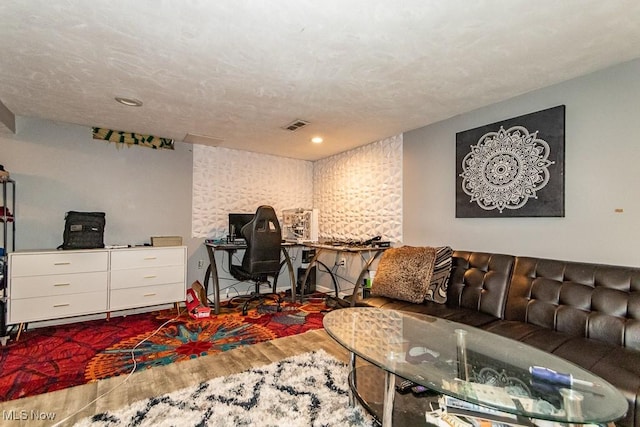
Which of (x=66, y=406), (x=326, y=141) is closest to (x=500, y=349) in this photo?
(x=66, y=406)

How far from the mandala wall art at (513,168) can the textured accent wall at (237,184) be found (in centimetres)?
274

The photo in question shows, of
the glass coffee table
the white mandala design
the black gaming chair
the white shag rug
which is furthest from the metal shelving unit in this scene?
the white mandala design

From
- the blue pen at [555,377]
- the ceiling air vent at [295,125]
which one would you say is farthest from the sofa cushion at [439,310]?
the ceiling air vent at [295,125]

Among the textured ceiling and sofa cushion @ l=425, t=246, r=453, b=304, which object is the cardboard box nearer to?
the textured ceiling

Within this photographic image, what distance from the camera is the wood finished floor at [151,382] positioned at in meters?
1.67

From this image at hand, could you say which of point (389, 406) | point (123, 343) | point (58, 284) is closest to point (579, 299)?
point (389, 406)

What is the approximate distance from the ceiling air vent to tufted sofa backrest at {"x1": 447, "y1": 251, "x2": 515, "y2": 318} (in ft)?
6.69

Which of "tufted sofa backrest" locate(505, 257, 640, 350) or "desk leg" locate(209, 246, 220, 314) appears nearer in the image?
"tufted sofa backrest" locate(505, 257, 640, 350)

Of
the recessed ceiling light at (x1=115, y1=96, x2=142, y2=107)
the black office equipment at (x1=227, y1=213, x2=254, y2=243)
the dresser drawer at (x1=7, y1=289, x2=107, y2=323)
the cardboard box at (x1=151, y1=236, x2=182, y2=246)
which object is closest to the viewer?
the recessed ceiling light at (x1=115, y1=96, x2=142, y2=107)

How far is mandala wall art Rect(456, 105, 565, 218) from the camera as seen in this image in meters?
2.31

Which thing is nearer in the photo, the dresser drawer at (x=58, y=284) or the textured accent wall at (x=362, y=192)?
the dresser drawer at (x=58, y=284)

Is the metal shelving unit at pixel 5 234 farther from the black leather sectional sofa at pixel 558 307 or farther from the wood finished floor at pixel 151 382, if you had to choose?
the black leather sectional sofa at pixel 558 307

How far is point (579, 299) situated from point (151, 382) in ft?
9.40

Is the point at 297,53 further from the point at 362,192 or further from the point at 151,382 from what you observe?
the point at 362,192
